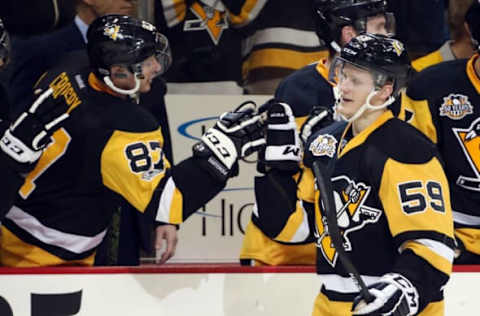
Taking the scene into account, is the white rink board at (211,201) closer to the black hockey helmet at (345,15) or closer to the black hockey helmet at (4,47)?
the black hockey helmet at (345,15)

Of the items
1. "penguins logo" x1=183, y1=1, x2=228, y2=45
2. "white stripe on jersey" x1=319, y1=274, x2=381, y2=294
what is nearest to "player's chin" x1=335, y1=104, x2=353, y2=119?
"white stripe on jersey" x1=319, y1=274, x2=381, y2=294

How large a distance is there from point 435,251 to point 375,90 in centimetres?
54

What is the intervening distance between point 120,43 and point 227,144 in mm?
527

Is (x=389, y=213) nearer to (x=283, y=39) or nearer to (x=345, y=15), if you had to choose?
(x=345, y=15)

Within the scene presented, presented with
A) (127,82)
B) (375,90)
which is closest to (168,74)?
(127,82)

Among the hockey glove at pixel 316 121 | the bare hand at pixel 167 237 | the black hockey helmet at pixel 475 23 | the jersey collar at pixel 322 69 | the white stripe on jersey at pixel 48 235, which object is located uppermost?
the black hockey helmet at pixel 475 23

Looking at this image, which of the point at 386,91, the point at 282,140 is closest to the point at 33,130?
the point at 282,140

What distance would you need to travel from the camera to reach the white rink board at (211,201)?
502 cm

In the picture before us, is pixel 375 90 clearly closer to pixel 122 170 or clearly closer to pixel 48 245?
pixel 122 170

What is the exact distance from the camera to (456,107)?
4172mm

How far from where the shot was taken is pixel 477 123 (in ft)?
13.6

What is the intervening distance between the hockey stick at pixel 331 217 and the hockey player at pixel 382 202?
43 mm

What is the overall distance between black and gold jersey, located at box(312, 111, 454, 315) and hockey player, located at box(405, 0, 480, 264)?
86 centimetres

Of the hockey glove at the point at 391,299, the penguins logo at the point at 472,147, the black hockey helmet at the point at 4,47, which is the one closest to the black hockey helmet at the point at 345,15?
the penguins logo at the point at 472,147
